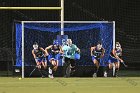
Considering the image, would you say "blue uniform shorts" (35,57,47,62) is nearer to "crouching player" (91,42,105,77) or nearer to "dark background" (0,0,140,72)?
"crouching player" (91,42,105,77)

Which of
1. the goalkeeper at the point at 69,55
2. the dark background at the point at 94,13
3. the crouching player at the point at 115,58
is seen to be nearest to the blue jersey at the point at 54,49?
the goalkeeper at the point at 69,55

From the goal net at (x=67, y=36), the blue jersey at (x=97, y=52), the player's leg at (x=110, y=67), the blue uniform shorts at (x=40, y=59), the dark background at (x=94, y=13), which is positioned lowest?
the player's leg at (x=110, y=67)

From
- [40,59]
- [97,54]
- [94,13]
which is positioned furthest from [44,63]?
[94,13]

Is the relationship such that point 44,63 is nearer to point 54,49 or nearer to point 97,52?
point 54,49

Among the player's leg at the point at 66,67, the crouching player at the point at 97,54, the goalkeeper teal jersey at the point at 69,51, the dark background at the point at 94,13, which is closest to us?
the player's leg at the point at 66,67

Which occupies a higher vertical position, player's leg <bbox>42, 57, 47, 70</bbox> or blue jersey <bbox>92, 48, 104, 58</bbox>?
blue jersey <bbox>92, 48, 104, 58</bbox>

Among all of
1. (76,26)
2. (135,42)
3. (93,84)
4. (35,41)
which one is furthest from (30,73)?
(135,42)

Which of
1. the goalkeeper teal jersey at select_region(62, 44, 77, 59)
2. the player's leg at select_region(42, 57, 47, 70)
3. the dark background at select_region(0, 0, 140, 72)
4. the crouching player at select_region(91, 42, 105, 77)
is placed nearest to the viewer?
the goalkeeper teal jersey at select_region(62, 44, 77, 59)

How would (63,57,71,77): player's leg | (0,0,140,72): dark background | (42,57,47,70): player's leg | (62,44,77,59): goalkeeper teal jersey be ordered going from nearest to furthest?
1. (63,57,71,77): player's leg
2. (62,44,77,59): goalkeeper teal jersey
3. (42,57,47,70): player's leg
4. (0,0,140,72): dark background

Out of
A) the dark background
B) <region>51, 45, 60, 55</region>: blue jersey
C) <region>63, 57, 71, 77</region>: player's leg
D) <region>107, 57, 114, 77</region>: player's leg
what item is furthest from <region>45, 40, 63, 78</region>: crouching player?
the dark background

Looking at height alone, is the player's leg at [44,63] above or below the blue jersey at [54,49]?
below

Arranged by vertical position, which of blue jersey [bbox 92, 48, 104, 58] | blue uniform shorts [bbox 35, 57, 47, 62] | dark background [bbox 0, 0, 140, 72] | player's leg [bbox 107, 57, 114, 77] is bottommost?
player's leg [bbox 107, 57, 114, 77]

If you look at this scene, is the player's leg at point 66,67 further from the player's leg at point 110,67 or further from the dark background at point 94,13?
the dark background at point 94,13

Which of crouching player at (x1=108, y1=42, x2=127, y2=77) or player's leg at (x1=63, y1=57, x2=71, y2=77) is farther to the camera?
crouching player at (x1=108, y1=42, x2=127, y2=77)
